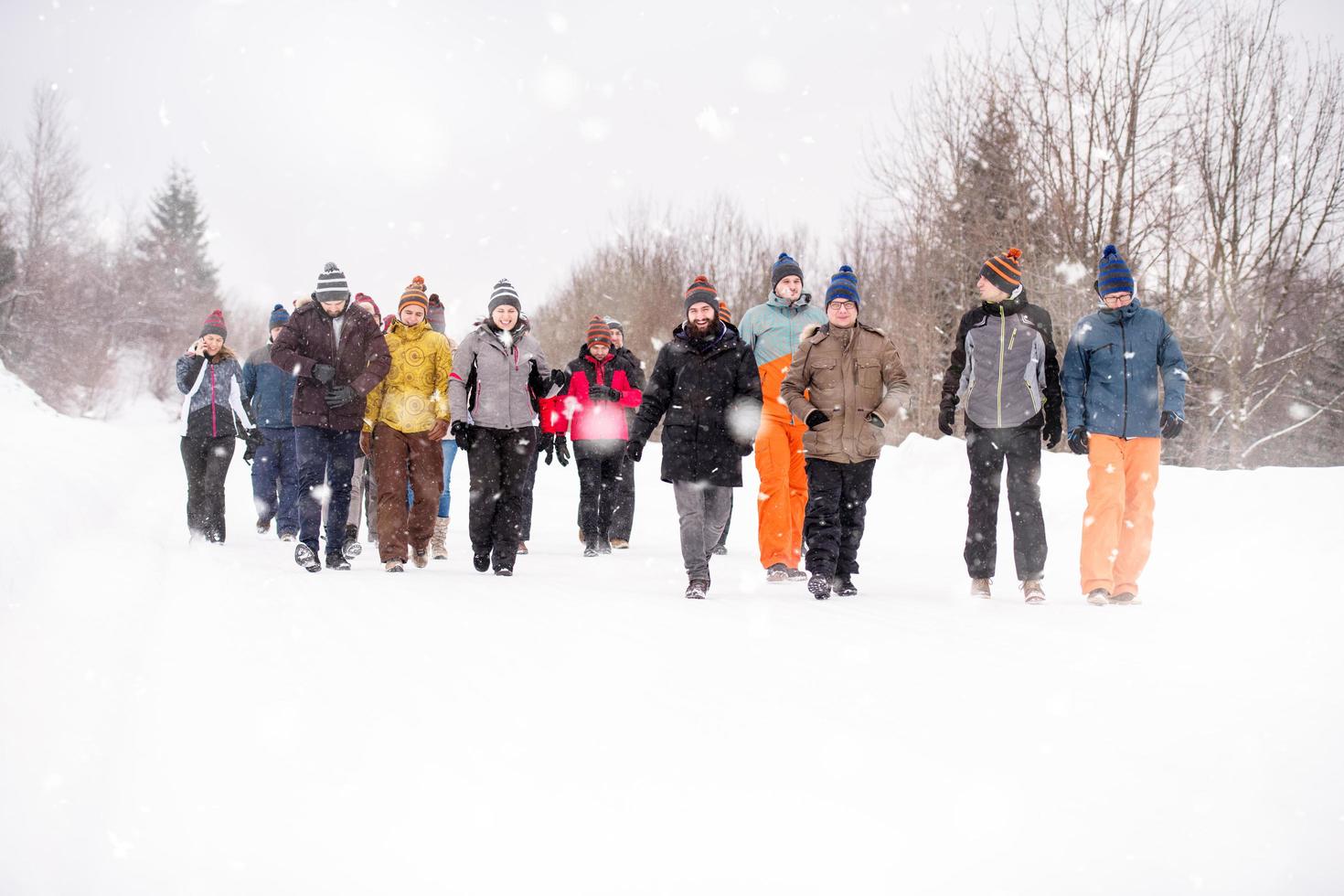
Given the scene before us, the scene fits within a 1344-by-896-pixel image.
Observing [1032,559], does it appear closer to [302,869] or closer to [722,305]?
[722,305]

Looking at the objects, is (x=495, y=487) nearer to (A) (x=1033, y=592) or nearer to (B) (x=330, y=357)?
(B) (x=330, y=357)

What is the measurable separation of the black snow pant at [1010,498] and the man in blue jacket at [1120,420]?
28 centimetres

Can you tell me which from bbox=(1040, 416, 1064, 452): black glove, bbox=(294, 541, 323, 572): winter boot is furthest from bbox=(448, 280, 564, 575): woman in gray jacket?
bbox=(1040, 416, 1064, 452): black glove

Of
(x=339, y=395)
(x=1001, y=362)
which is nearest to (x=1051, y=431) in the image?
(x=1001, y=362)

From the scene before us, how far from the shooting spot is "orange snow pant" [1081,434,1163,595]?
6.39m

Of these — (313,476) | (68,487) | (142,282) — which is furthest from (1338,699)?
(142,282)

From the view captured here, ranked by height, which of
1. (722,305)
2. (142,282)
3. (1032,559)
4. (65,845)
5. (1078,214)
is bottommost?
(65,845)

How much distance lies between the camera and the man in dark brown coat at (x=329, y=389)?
6996 millimetres

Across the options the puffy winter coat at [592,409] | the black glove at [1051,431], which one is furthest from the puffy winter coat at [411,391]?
the black glove at [1051,431]

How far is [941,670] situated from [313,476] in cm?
460

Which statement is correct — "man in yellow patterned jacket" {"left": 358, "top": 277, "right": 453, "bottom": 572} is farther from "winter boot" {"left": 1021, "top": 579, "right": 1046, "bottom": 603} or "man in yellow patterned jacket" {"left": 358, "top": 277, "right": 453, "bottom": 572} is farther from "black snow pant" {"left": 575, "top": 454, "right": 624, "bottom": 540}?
"winter boot" {"left": 1021, "top": 579, "right": 1046, "bottom": 603}

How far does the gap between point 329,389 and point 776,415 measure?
305 cm

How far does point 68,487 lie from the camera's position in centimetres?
962

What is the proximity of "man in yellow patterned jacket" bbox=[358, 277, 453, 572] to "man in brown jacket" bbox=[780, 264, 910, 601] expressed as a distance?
99.6 inches
